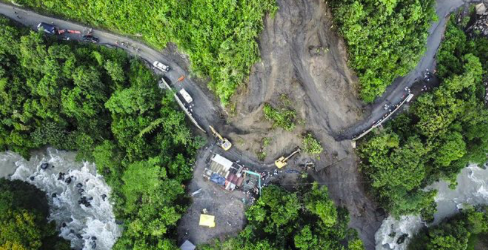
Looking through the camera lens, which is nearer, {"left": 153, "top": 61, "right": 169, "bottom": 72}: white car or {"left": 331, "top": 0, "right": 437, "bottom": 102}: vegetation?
{"left": 331, "top": 0, "right": 437, "bottom": 102}: vegetation

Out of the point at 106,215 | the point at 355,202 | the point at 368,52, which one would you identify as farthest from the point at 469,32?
the point at 106,215

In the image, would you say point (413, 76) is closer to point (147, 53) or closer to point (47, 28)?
point (147, 53)

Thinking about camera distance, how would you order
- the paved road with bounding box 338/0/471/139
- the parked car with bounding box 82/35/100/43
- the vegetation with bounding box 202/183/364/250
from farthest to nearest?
the parked car with bounding box 82/35/100/43 → the paved road with bounding box 338/0/471/139 → the vegetation with bounding box 202/183/364/250

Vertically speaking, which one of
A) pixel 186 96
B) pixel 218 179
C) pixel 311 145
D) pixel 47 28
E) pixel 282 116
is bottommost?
pixel 218 179

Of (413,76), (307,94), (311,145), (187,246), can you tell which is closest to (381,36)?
(413,76)

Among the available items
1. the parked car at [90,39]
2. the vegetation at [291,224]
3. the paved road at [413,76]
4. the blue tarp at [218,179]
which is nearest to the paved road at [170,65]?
the parked car at [90,39]

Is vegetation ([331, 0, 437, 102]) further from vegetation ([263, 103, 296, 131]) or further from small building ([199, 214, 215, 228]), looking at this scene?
small building ([199, 214, 215, 228])

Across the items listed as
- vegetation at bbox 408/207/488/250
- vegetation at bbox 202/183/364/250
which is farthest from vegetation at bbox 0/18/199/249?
vegetation at bbox 408/207/488/250

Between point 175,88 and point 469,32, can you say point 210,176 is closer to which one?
point 175,88
